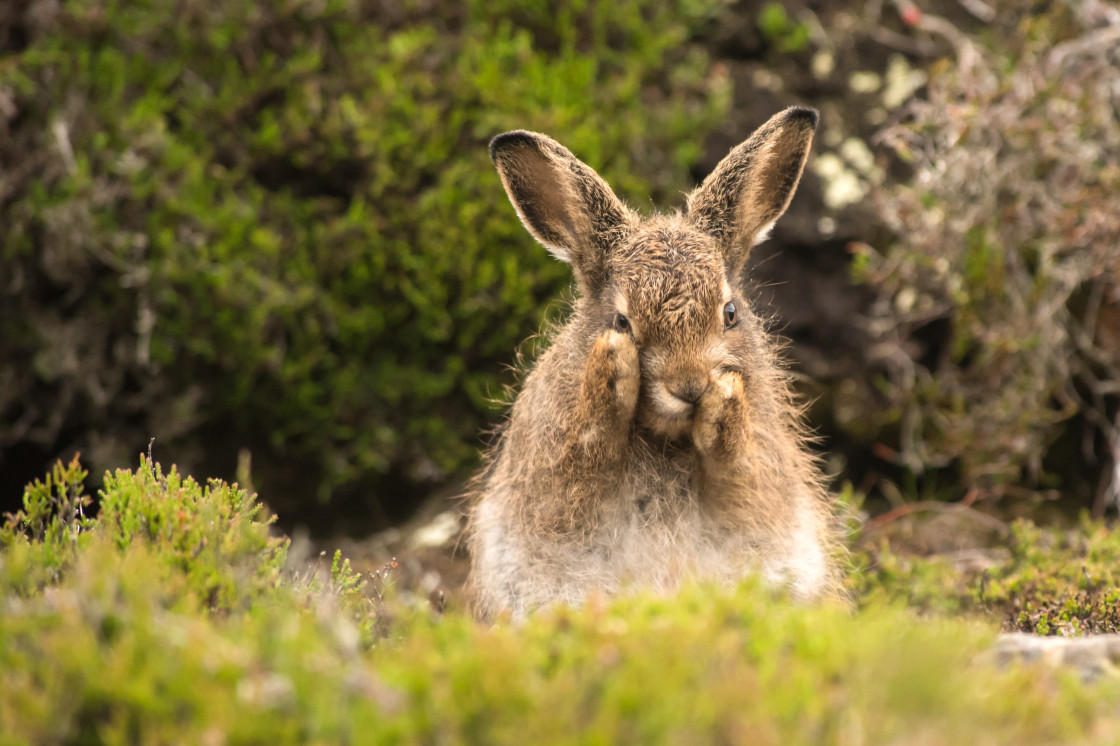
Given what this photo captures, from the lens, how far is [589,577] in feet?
14.3

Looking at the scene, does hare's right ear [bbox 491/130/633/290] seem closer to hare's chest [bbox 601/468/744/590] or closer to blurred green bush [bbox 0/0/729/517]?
hare's chest [bbox 601/468/744/590]

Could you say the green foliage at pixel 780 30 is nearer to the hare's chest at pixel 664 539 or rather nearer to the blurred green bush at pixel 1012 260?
the blurred green bush at pixel 1012 260

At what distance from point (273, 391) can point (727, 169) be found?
3962 mm

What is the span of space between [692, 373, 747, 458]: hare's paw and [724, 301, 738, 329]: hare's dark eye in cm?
35

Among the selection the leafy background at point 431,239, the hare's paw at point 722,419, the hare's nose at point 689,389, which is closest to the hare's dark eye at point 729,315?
the hare's paw at point 722,419

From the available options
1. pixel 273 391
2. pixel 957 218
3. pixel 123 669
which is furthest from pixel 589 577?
pixel 957 218

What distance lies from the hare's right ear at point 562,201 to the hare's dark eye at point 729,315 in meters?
0.61

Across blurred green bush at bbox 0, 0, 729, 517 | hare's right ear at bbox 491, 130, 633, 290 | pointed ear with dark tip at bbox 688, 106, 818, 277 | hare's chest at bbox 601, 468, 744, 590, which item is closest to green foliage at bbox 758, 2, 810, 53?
blurred green bush at bbox 0, 0, 729, 517

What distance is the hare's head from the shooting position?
13.4ft

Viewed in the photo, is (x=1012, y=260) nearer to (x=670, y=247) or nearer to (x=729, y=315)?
(x=729, y=315)

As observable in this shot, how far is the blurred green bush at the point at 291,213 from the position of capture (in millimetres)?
6656

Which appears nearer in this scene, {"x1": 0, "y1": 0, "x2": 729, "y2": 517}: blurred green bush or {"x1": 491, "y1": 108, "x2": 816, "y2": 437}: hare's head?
{"x1": 491, "y1": 108, "x2": 816, "y2": 437}: hare's head

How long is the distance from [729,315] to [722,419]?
1.91 ft

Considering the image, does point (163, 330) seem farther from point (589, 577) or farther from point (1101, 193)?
point (1101, 193)
